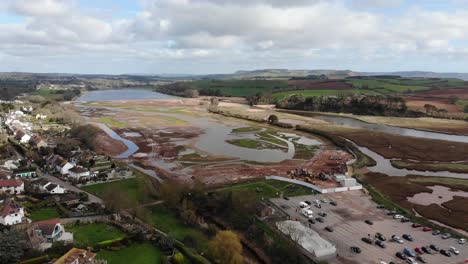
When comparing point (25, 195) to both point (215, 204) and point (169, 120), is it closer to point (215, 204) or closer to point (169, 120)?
point (215, 204)

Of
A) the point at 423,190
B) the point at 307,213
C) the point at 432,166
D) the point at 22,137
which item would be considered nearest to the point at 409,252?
the point at 307,213

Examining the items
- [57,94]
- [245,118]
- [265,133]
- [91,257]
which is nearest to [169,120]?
[245,118]

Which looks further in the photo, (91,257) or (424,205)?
(424,205)

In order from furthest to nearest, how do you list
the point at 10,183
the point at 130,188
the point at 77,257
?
the point at 130,188
the point at 10,183
the point at 77,257

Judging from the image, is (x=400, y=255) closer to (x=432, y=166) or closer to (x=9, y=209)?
(x=9, y=209)

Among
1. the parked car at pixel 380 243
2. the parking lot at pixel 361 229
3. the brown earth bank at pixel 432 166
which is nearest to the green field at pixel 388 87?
the brown earth bank at pixel 432 166

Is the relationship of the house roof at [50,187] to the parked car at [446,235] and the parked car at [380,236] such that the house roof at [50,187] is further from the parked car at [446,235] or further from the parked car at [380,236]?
the parked car at [446,235]
